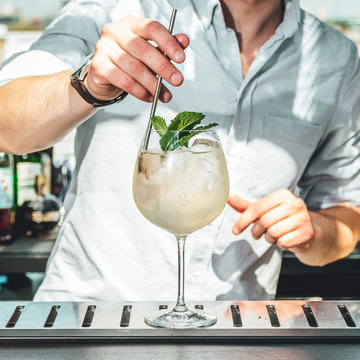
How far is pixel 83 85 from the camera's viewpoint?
1.22 metres

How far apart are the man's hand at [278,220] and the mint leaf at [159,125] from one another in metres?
0.41

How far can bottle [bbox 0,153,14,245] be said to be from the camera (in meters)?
2.31

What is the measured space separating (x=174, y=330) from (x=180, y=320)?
0.03 metres

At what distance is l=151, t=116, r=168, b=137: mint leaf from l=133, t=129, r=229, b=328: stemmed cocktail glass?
0.01 meters

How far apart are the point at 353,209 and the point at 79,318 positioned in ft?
3.02

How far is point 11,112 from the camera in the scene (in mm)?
1390

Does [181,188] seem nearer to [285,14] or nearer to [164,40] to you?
[164,40]

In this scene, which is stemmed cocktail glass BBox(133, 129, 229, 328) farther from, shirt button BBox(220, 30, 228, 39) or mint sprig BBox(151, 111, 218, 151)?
shirt button BBox(220, 30, 228, 39)

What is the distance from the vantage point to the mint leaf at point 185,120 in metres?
0.96

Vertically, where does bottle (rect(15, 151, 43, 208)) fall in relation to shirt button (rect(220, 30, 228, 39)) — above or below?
below

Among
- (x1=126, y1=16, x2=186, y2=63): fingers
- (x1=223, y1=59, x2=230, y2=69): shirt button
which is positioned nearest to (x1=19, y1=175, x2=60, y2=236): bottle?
(x1=223, y1=59, x2=230, y2=69): shirt button

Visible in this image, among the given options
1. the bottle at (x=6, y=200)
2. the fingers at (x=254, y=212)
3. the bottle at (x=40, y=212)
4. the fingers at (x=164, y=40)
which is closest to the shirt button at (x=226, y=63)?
the fingers at (x=254, y=212)

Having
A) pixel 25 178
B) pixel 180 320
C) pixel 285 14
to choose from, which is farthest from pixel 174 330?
pixel 25 178

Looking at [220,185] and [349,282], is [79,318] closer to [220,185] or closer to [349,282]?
[220,185]
